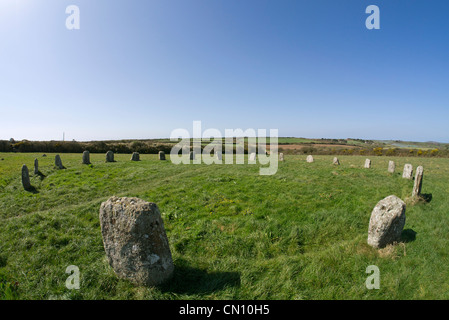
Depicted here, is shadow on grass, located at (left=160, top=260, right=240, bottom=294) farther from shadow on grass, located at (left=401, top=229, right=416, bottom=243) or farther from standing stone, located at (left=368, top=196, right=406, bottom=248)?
shadow on grass, located at (left=401, top=229, right=416, bottom=243)

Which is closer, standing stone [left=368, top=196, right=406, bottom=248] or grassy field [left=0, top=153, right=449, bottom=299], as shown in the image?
grassy field [left=0, top=153, right=449, bottom=299]

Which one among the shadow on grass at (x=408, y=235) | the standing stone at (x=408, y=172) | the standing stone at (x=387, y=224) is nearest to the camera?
the standing stone at (x=387, y=224)

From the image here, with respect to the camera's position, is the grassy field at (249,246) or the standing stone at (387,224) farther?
the standing stone at (387,224)

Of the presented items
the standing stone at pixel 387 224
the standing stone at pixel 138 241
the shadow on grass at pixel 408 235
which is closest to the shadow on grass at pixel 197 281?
the standing stone at pixel 138 241

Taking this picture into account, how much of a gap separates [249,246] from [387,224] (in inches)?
156

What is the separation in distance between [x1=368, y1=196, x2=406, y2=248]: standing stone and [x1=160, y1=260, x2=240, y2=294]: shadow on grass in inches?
167

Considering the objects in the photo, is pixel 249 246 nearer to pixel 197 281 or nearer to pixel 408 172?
pixel 197 281

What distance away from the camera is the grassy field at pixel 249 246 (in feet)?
14.2

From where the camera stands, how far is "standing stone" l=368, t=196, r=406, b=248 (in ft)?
18.9

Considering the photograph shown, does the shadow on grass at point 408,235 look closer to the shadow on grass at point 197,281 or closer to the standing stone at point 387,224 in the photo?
the standing stone at point 387,224

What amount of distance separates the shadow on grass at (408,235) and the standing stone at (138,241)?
6.96 meters

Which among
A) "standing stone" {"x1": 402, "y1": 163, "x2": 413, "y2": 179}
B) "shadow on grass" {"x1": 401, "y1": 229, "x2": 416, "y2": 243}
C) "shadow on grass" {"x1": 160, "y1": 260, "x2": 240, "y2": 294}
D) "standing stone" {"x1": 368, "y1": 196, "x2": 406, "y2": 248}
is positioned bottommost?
"shadow on grass" {"x1": 160, "y1": 260, "x2": 240, "y2": 294}

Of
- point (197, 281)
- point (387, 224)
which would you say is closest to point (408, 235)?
point (387, 224)

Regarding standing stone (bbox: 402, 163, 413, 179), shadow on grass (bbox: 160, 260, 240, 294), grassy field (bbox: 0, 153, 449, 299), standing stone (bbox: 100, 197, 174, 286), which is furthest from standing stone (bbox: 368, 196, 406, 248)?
standing stone (bbox: 402, 163, 413, 179)
